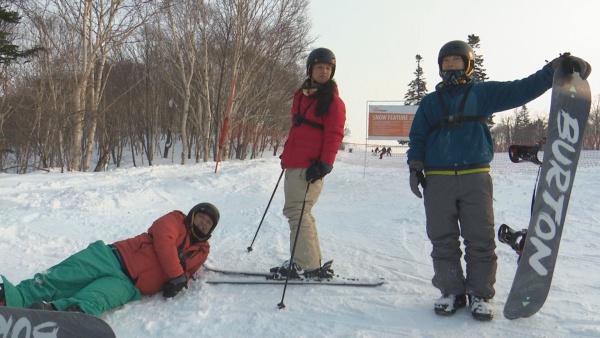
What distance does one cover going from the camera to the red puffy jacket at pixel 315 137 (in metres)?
3.35

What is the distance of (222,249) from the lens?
448 centimetres

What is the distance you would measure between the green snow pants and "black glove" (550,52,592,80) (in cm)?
319

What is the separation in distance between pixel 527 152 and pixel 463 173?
55 cm

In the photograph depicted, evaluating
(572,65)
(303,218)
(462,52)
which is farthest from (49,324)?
(572,65)

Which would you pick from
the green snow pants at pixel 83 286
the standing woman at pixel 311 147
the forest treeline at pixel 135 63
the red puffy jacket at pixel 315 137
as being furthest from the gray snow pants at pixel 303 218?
the forest treeline at pixel 135 63

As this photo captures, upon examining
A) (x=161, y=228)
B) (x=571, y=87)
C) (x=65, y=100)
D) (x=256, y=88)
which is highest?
(x=256, y=88)

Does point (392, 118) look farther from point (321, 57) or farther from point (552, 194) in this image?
point (552, 194)

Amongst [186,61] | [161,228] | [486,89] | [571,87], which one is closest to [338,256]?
[161,228]

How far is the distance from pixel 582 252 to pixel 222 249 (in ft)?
12.8

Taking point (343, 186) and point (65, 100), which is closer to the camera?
point (343, 186)

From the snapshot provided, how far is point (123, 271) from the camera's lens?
2945mm

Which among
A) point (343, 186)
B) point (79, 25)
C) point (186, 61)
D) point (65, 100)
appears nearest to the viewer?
point (343, 186)

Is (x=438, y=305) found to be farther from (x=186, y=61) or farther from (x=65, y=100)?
(x=186, y=61)

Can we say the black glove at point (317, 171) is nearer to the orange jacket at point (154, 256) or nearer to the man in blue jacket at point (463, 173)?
the man in blue jacket at point (463, 173)
